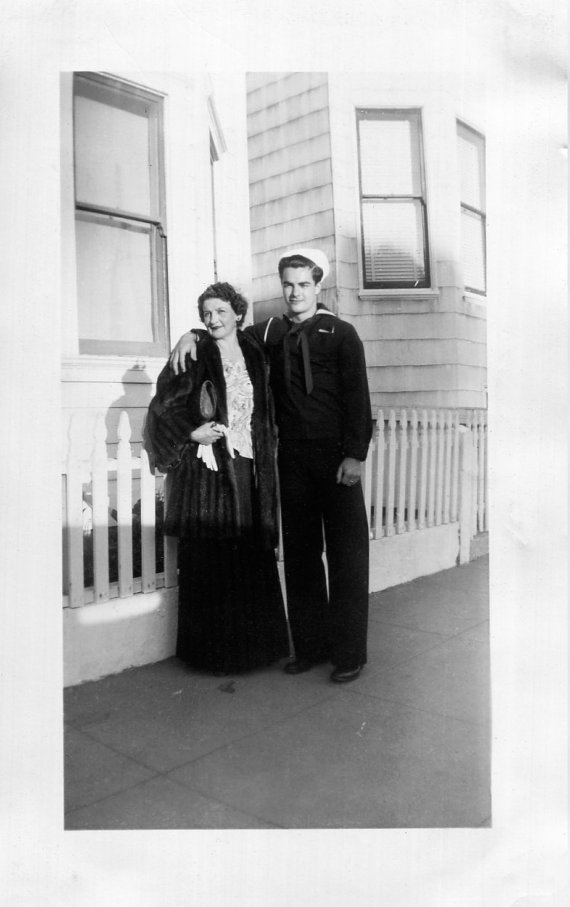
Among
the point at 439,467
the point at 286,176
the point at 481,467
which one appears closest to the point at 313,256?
the point at 439,467

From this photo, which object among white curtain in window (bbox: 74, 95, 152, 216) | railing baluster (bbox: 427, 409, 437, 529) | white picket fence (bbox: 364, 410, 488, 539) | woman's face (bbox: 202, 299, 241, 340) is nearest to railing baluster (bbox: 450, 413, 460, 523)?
white picket fence (bbox: 364, 410, 488, 539)

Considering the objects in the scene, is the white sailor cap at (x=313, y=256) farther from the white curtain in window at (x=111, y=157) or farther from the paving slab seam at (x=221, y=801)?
the paving slab seam at (x=221, y=801)

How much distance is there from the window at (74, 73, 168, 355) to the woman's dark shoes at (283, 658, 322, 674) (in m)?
1.79

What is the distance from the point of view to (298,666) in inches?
122

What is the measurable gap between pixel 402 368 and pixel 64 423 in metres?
3.17

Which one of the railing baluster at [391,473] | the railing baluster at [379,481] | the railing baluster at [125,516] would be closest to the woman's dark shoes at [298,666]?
the railing baluster at [125,516]

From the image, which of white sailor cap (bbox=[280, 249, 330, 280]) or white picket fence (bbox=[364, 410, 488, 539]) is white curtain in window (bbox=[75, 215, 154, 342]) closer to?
white sailor cap (bbox=[280, 249, 330, 280])

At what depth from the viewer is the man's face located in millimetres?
2928

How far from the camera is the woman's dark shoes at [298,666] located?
3.08 metres

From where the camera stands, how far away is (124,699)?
2742 mm

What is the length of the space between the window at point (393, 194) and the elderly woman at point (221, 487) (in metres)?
2.83

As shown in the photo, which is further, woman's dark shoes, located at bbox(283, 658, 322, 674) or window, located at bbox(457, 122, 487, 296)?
woman's dark shoes, located at bbox(283, 658, 322, 674)

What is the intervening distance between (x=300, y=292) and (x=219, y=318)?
0.39 m

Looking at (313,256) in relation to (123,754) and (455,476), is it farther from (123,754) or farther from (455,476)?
(455,476)
